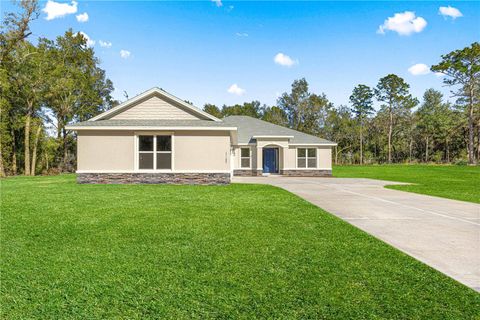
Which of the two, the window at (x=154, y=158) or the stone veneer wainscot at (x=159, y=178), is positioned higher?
the window at (x=154, y=158)

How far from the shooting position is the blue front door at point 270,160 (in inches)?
940

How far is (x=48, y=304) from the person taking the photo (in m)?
2.74

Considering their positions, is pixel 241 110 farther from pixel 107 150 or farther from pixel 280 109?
pixel 107 150

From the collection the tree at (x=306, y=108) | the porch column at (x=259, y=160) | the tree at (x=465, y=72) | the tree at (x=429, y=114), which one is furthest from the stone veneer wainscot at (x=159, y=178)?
the tree at (x=429, y=114)

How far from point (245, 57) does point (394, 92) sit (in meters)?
39.4

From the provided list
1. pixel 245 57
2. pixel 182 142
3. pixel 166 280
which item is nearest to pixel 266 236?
pixel 166 280

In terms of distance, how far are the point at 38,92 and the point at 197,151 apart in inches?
856

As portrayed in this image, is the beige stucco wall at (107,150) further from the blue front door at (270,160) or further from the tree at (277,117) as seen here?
the tree at (277,117)

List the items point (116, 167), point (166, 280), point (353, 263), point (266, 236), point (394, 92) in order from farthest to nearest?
point (394, 92), point (116, 167), point (266, 236), point (353, 263), point (166, 280)

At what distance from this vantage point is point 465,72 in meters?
40.0

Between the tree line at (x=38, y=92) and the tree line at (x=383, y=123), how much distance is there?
1244 inches

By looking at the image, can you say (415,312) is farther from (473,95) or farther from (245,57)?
(473,95)

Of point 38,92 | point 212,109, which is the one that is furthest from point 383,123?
point 38,92

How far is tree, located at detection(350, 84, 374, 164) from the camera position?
171 feet
